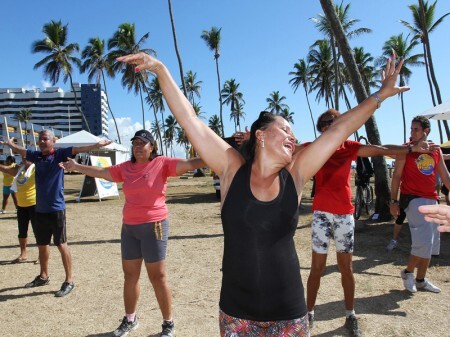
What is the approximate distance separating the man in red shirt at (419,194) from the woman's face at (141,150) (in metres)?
3.20

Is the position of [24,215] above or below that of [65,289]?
above

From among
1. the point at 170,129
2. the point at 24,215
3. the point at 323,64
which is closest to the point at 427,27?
the point at 323,64

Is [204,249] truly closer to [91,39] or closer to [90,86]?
[91,39]

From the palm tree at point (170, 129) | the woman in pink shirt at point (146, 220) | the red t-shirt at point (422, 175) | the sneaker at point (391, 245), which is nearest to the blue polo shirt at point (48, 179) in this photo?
the woman in pink shirt at point (146, 220)

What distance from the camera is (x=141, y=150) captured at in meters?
3.88

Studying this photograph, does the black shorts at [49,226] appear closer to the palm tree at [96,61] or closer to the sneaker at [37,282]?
the sneaker at [37,282]

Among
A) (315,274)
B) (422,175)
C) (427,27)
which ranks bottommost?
(315,274)

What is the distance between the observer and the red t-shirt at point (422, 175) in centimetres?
495

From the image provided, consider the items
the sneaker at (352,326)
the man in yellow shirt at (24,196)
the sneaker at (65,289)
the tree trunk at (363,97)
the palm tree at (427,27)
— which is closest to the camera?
the sneaker at (352,326)

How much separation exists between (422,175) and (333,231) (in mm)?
1954

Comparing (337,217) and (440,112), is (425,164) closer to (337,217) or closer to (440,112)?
(337,217)

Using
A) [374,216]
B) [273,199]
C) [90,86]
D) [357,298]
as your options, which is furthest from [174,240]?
[90,86]

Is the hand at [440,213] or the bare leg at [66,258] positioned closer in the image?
the hand at [440,213]

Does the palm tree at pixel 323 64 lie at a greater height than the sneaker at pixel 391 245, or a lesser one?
greater
